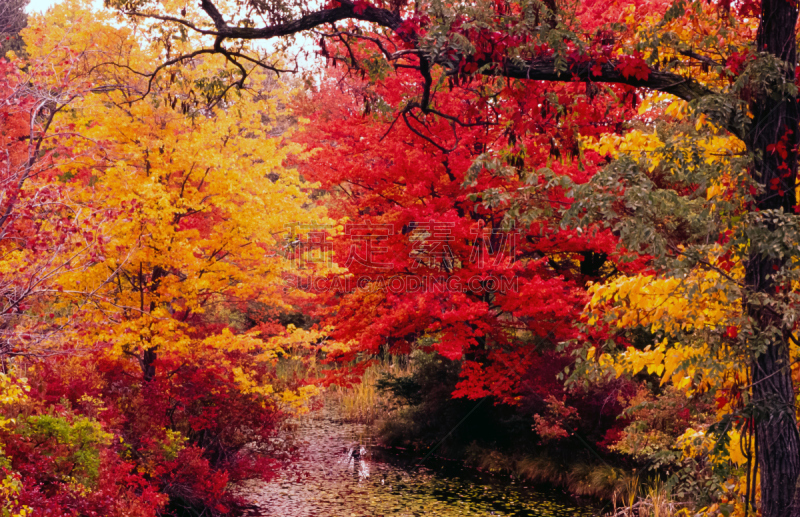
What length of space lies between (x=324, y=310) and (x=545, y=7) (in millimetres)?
8003

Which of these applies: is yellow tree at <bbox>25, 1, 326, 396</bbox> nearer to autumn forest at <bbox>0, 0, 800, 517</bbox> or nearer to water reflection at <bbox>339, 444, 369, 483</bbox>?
autumn forest at <bbox>0, 0, 800, 517</bbox>

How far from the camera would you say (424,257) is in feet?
34.8

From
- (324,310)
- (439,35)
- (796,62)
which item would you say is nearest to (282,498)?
(324,310)

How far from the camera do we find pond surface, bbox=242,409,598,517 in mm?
9820

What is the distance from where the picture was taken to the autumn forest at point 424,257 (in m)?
4.38

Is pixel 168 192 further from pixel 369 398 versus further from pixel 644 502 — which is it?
pixel 369 398

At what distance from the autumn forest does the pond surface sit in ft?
0.27

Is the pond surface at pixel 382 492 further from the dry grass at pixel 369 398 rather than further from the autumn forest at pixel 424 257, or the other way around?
the dry grass at pixel 369 398

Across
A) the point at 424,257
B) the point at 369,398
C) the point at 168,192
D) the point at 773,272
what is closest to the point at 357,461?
the point at 369,398

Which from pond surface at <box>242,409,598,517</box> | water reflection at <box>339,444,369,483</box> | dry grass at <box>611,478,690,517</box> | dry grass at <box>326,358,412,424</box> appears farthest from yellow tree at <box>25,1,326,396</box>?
dry grass at <box>326,358,412,424</box>

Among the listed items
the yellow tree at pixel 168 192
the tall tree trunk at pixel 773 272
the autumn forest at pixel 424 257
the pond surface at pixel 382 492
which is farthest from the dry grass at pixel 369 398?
the tall tree trunk at pixel 773 272

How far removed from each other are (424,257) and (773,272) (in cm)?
663

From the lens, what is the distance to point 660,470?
10.1m

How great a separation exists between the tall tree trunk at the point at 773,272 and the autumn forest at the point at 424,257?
0.8 inches
